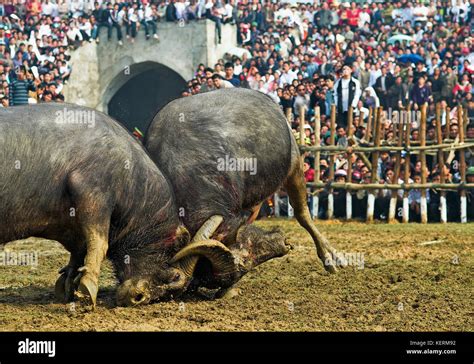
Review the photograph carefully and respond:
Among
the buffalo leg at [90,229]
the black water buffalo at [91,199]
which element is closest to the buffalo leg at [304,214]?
the black water buffalo at [91,199]

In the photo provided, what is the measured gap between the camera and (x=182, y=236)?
8.09 meters

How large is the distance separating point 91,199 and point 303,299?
82.0 inches

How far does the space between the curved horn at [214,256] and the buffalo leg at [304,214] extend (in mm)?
1987

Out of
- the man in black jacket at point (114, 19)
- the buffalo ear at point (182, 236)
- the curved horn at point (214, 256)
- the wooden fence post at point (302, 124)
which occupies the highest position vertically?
the man in black jacket at point (114, 19)

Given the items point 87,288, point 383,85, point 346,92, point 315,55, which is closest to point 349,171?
point 346,92

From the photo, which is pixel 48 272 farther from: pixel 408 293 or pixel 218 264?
pixel 408 293

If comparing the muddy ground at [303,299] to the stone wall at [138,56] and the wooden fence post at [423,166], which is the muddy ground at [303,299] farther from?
the stone wall at [138,56]

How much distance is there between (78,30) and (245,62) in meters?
6.30

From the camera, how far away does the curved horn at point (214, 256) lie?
785 cm

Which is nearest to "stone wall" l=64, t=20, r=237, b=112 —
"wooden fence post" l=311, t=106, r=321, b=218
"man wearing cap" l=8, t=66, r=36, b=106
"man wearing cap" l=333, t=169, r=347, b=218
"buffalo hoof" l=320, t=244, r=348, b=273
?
"man wearing cap" l=8, t=66, r=36, b=106

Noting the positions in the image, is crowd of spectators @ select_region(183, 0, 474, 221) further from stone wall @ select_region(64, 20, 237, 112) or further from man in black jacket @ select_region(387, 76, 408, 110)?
stone wall @ select_region(64, 20, 237, 112)

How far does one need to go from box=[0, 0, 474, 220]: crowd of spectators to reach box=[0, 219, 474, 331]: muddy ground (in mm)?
6120

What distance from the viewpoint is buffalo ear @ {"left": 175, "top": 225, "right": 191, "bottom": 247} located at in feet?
26.5

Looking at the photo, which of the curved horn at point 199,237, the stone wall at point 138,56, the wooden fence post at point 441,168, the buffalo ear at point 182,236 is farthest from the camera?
the stone wall at point 138,56
